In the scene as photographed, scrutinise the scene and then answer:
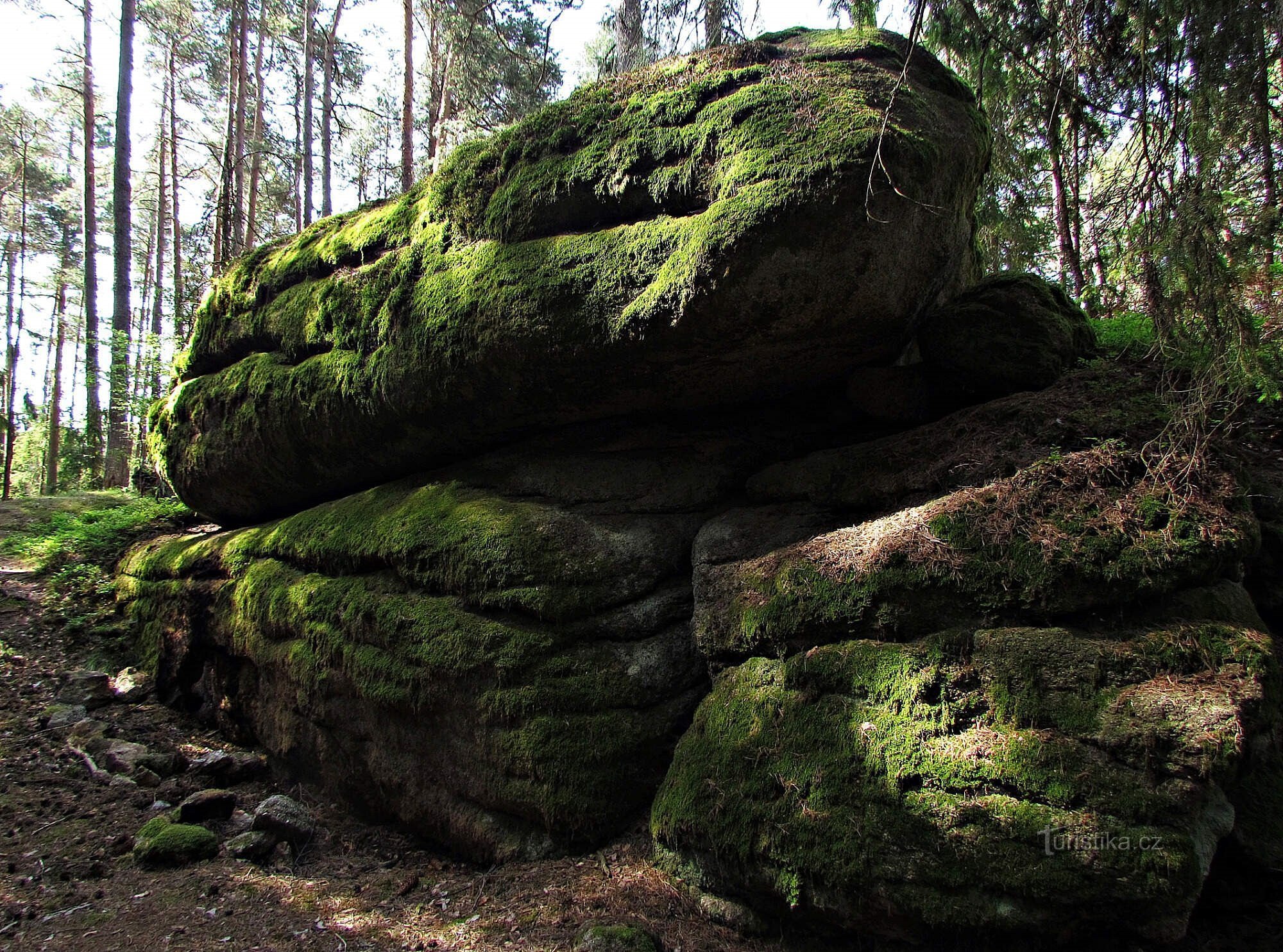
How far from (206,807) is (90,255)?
2006cm

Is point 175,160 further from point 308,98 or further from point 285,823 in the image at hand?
point 285,823

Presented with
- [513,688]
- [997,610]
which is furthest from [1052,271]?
[513,688]

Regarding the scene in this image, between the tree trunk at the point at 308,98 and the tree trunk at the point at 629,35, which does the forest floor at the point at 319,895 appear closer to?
the tree trunk at the point at 629,35

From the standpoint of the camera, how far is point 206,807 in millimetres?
5320

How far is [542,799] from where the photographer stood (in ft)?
14.7

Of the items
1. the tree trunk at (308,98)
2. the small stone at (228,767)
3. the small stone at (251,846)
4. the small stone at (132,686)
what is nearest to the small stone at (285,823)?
the small stone at (251,846)

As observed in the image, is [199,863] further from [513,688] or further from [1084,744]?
[1084,744]

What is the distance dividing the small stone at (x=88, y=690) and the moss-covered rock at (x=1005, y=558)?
267 inches

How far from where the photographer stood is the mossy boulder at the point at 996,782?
113 inches

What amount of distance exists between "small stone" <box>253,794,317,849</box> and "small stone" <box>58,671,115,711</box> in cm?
332

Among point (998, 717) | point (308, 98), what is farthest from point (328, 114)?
point (998, 717)

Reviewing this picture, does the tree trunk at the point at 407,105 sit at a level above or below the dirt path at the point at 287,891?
above

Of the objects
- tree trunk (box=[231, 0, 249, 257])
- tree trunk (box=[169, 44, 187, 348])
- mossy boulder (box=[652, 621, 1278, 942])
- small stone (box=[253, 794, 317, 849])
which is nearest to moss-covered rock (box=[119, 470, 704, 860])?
small stone (box=[253, 794, 317, 849])

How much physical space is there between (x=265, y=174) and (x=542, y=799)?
29.3 m
